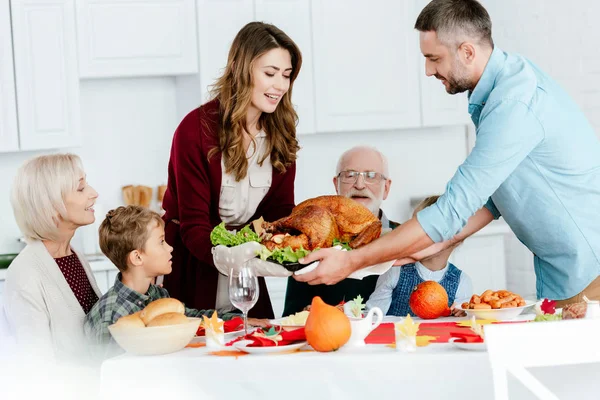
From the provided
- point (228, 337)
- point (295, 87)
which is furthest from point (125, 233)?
point (295, 87)

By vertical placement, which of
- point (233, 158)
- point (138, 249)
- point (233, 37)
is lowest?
point (138, 249)

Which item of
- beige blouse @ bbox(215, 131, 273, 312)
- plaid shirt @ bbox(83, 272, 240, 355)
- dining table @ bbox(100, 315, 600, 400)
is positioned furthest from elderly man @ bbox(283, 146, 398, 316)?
dining table @ bbox(100, 315, 600, 400)

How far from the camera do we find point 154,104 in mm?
4715

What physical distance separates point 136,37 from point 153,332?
2590 millimetres

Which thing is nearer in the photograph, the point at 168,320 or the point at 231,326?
the point at 168,320

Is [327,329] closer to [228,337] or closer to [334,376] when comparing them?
[334,376]

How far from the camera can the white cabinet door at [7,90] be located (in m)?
4.08

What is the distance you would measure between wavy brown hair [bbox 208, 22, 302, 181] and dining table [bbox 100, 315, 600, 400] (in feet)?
3.14

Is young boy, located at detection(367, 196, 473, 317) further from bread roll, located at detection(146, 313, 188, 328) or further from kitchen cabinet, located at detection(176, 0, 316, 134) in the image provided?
kitchen cabinet, located at detection(176, 0, 316, 134)

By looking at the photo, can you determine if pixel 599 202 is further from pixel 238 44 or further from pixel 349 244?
pixel 238 44

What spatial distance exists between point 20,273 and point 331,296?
43.3 inches

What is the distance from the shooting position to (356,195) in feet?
10.5

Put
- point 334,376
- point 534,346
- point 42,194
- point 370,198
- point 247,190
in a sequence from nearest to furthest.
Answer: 1. point 534,346
2. point 334,376
3. point 42,194
4. point 247,190
5. point 370,198

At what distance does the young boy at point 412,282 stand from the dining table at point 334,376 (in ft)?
2.95
